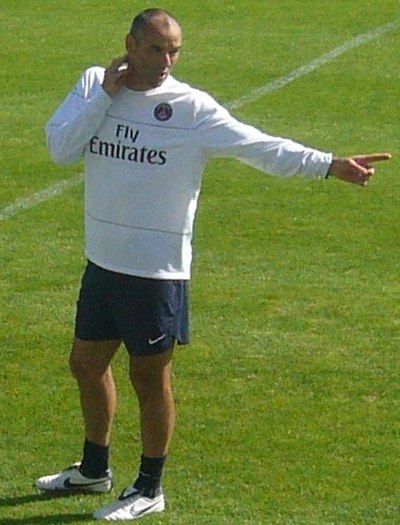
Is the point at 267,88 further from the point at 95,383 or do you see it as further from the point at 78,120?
the point at 78,120

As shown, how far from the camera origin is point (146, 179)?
5.98 meters

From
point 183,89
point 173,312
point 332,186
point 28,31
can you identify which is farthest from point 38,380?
point 28,31

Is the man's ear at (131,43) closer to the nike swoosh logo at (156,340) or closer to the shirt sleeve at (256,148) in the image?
the shirt sleeve at (256,148)

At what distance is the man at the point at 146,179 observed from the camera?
5934 millimetres

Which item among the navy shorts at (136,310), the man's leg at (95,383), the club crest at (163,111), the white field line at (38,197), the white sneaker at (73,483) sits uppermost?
the club crest at (163,111)

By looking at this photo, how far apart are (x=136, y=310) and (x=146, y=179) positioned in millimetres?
518

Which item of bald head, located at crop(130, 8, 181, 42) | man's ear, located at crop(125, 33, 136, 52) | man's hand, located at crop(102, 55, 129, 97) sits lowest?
man's hand, located at crop(102, 55, 129, 97)

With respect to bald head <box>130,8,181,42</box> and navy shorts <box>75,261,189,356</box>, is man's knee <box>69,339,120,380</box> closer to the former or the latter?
navy shorts <box>75,261,189,356</box>

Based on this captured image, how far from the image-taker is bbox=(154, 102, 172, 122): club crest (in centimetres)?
593

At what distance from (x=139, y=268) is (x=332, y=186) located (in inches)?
232

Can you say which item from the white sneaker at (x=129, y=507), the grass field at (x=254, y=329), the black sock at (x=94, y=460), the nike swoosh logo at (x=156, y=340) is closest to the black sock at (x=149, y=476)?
the white sneaker at (x=129, y=507)

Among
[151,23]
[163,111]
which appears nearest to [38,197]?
[163,111]

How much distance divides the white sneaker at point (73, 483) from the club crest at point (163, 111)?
1595 mm

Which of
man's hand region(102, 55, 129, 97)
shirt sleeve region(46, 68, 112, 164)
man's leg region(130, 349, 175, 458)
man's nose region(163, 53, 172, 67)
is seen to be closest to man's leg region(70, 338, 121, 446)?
man's leg region(130, 349, 175, 458)
